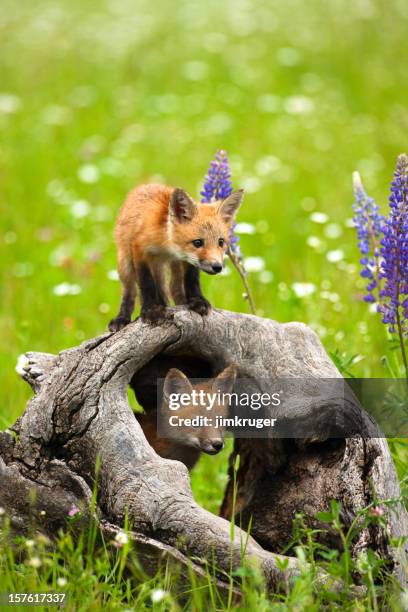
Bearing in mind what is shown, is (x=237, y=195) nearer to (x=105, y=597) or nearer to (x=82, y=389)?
(x=82, y=389)

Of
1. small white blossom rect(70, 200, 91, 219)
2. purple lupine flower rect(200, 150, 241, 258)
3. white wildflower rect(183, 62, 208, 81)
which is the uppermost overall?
white wildflower rect(183, 62, 208, 81)

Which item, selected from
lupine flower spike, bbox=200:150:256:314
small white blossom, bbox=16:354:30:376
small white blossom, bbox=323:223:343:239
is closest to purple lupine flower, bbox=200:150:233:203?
lupine flower spike, bbox=200:150:256:314

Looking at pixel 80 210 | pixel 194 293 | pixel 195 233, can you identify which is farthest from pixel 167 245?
pixel 80 210

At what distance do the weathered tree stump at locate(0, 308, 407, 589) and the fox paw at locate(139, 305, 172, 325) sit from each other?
0.05 m

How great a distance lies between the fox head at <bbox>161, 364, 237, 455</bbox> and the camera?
4.73m

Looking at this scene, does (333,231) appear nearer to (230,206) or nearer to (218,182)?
(218,182)

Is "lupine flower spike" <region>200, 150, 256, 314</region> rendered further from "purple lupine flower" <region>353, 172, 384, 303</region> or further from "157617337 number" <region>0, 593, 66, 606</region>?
"157617337 number" <region>0, 593, 66, 606</region>

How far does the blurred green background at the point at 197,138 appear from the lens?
7.52m

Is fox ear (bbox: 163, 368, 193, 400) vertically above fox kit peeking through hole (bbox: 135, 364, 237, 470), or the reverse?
fox ear (bbox: 163, 368, 193, 400)

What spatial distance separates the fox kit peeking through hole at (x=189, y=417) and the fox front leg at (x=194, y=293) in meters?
0.39

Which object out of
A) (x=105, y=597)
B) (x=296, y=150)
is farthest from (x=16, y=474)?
(x=296, y=150)

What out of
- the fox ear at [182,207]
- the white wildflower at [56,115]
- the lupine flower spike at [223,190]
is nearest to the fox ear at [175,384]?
the lupine flower spike at [223,190]

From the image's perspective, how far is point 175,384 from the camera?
4836 mm

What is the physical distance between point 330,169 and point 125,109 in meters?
3.83
